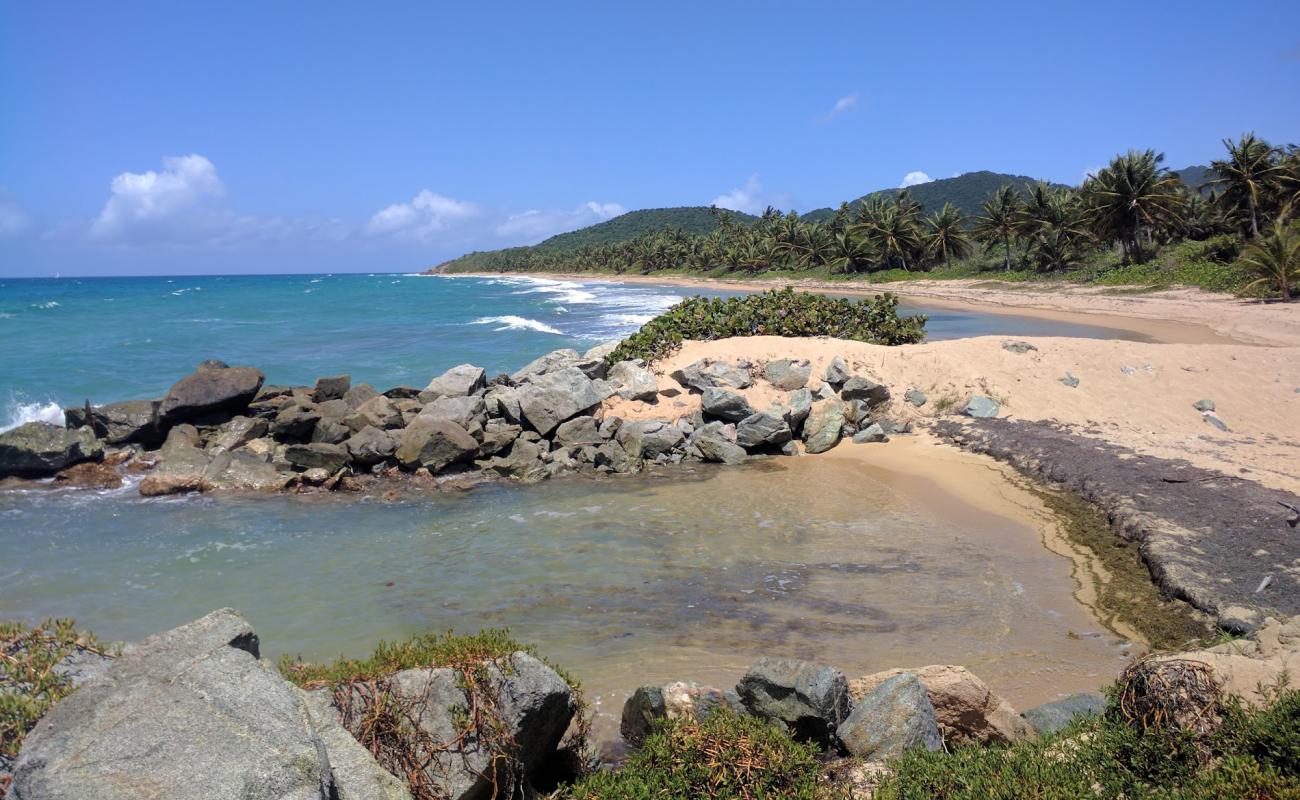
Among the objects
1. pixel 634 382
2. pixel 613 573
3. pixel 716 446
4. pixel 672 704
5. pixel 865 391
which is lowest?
pixel 613 573

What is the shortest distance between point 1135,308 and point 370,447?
3490cm

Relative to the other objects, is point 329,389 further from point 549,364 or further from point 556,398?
point 556,398

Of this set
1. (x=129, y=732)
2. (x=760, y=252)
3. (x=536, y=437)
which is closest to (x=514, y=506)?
(x=536, y=437)

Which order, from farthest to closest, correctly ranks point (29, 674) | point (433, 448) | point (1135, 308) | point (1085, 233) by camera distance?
1. point (1085, 233)
2. point (1135, 308)
3. point (433, 448)
4. point (29, 674)

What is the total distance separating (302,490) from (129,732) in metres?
11.1

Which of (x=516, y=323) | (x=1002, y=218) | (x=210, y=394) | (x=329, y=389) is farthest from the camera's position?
(x=1002, y=218)

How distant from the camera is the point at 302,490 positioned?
13.2m

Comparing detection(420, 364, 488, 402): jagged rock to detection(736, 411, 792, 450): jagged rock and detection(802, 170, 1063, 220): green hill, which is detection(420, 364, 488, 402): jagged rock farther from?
detection(802, 170, 1063, 220): green hill

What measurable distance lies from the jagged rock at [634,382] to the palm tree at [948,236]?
54927 millimetres

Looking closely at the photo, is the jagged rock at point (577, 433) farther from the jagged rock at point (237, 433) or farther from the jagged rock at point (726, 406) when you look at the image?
the jagged rock at point (237, 433)

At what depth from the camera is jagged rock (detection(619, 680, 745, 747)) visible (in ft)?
16.0

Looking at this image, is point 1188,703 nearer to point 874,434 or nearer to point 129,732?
point 129,732

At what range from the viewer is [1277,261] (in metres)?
29.6

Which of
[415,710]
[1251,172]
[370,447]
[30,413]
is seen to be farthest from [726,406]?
[1251,172]
